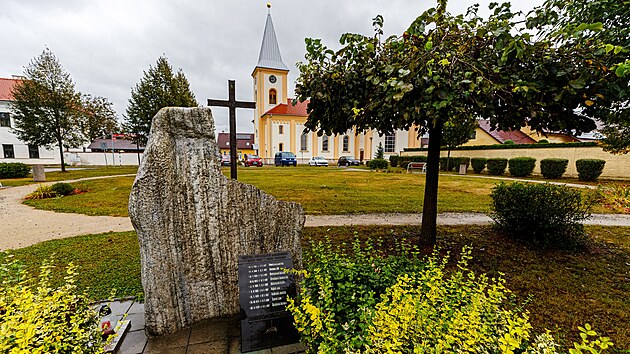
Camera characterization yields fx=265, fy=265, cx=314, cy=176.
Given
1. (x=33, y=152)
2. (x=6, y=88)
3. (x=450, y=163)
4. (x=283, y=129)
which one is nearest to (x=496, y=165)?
(x=450, y=163)

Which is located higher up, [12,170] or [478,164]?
[12,170]

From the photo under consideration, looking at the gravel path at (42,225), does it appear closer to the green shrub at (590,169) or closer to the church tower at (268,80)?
the green shrub at (590,169)

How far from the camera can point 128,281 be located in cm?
358

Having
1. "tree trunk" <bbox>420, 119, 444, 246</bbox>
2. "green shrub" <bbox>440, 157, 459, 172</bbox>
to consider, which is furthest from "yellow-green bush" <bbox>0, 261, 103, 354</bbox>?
"green shrub" <bbox>440, 157, 459, 172</bbox>

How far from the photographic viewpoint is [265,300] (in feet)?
8.45

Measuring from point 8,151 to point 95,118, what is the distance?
52.7 ft

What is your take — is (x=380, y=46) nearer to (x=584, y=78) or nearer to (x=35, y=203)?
(x=584, y=78)

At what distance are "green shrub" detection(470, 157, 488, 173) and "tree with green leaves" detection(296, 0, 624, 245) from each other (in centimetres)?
2110

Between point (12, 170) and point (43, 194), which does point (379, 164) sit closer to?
point (43, 194)

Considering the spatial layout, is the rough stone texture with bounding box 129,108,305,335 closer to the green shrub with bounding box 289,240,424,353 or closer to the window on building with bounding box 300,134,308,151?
the green shrub with bounding box 289,240,424,353

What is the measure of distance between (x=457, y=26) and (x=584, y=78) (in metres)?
1.35

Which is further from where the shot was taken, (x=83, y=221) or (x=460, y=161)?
(x=460, y=161)

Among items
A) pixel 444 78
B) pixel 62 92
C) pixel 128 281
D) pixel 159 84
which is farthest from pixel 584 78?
pixel 62 92

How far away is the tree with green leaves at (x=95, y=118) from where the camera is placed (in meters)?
22.5
